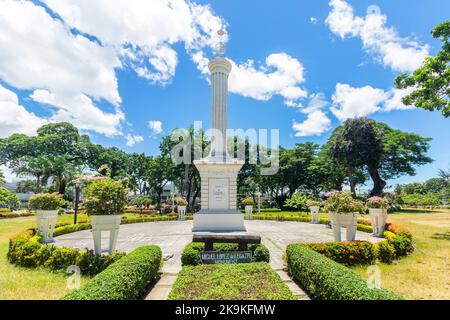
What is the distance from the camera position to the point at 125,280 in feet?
16.1

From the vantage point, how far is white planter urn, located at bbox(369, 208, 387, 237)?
42.9 ft

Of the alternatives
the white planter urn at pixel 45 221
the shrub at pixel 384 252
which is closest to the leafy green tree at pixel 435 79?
the shrub at pixel 384 252

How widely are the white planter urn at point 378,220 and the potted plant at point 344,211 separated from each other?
13.8 feet

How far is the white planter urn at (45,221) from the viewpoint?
1138 centimetres

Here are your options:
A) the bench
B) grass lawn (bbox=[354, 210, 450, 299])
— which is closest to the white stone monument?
the bench

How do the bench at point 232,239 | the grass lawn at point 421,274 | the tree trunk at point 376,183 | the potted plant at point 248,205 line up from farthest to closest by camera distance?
1. the tree trunk at point 376,183
2. the potted plant at point 248,205
3. the bench at point 232,239
4. the grass lawn at point 421,274

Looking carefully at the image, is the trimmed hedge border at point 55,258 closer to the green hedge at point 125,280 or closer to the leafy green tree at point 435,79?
the green hedge at point 125,280

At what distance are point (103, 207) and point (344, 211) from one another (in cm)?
901

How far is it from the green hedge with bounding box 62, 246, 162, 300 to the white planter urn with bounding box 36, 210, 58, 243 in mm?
7336

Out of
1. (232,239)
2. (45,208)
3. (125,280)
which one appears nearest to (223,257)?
(232,239)

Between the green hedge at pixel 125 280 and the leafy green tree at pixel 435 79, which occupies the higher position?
the leafy green tree at pixel 435 79

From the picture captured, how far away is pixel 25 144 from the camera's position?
40281mm
